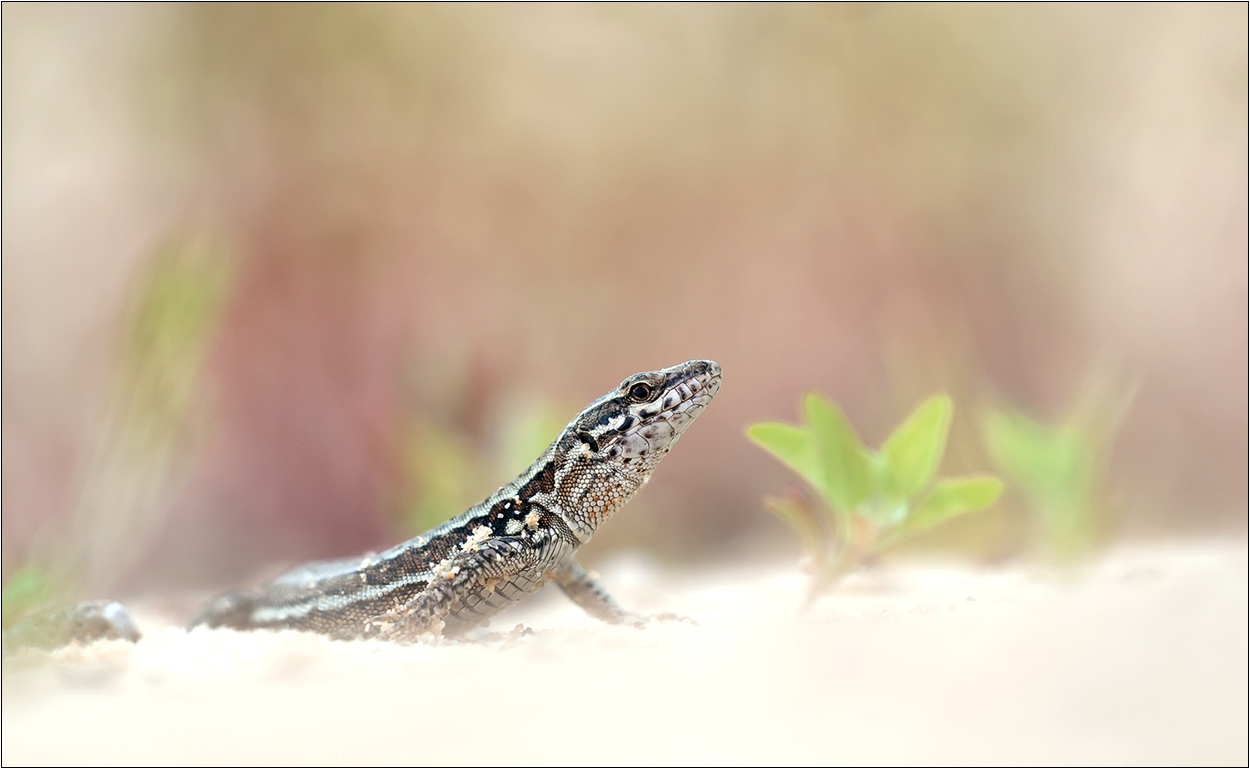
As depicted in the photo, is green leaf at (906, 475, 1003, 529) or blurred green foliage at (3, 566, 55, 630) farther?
green leaf at (906, 475, 1003, 529)

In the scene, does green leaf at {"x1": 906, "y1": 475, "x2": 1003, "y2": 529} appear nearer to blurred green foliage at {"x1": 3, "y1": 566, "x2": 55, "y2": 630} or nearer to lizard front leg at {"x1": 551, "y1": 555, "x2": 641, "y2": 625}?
lizard front leg at {"x1": 551, "y1": 555, "x2": 641, "y2": 625}

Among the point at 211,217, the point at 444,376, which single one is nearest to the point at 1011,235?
the point at 444,376

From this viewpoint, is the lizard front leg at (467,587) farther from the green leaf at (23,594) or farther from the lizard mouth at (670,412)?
the green leaf at (23,594)

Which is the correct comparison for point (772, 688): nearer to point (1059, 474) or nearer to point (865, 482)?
point (865, 482)

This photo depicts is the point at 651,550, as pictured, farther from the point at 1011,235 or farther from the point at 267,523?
the point at 1011,235

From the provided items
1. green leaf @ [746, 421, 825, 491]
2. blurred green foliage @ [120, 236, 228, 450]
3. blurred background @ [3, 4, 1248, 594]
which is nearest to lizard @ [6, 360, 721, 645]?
green leaf @ [746, 421, 825, 491]

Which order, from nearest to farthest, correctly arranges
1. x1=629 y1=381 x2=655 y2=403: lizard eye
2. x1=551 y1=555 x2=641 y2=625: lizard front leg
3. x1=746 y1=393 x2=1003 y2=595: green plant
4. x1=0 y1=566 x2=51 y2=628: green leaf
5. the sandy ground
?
the sandy ground < x1=0 y1=566 x2=51 y2=628: green leaf < x1=746 y1=393 x2=1003 y2=595: green plant < x1=629 y1=381 x2=655 y2=403: lizard eye < x1=551 y1=555 x2=641 y2=625: lizard front leg

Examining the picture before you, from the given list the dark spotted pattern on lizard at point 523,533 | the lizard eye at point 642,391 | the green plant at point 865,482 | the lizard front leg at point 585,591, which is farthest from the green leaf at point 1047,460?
the lizard front leg at point 585,591
